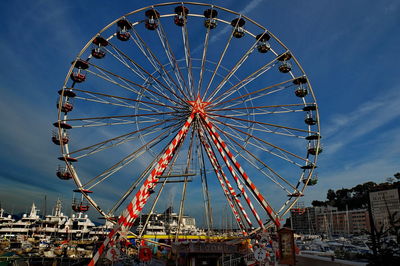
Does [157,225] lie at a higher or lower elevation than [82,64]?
lower

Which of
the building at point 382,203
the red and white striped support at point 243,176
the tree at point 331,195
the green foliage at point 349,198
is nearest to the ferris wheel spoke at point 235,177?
the red and white striped support at point 243,176

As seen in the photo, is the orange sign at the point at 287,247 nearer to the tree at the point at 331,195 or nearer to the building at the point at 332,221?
the building at the point at 332,221

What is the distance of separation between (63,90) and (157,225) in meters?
59.7

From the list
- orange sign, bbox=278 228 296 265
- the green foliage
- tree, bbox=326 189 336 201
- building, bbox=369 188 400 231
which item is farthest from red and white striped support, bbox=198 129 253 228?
tree, bbox=326 189 336 201

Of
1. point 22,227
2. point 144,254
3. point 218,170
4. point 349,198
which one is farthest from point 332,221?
point 144,254

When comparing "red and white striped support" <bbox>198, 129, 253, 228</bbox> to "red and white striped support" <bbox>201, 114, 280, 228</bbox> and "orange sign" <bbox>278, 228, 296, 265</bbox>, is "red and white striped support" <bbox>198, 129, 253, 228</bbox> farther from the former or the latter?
"orange sign" <bbox>278, 228, 296, 265</bbox>

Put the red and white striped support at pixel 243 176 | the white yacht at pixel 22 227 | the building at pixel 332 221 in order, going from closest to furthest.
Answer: the red and white striped support at pixel 243 176 < the white yacht at pixel 22 227 < the building at pixel 332 221

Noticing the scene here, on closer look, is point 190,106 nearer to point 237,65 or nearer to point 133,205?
point 237,65

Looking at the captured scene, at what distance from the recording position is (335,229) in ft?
Result: 390

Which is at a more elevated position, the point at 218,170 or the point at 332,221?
the point at 218,170

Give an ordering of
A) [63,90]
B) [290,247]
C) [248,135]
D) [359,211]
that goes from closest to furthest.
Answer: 1. [290,247]
2. [63,90]
3. [248,135]
4. [359,211]

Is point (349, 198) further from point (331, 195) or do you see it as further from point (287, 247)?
point (287, 247)

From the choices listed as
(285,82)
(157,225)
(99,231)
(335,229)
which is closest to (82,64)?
(285,82)

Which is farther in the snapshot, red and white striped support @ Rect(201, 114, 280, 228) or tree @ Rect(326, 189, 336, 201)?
tree @ Rect(326, 189, 336, 201)
